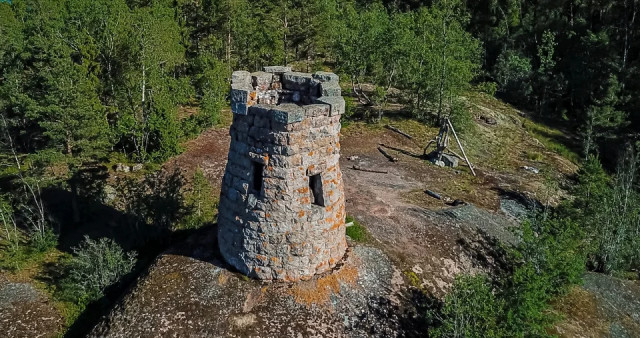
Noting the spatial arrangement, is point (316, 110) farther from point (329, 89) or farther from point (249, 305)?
point (249, 305)

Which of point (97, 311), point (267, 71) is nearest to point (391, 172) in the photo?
point (267, 71)

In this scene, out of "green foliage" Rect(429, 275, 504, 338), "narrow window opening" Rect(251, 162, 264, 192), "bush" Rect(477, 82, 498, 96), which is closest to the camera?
"green foliage" Rect(429, 275, 504, 338)

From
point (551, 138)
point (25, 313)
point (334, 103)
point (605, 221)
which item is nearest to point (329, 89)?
point (334, 103)

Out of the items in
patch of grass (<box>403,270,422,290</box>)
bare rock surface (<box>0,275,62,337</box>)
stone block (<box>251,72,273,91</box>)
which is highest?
stone block (<box>251,72,273,91</box>)

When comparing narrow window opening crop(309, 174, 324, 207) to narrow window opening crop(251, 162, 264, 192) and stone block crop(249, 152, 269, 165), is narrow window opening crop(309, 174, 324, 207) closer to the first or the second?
narrow window opening crop(251, 162, 264, 192)

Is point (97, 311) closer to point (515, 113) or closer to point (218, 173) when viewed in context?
point (218, 173)

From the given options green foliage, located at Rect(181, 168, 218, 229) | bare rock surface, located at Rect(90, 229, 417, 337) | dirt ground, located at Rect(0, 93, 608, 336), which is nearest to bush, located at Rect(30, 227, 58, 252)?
green foliage, located at Rect(181, 168, 218, 229)

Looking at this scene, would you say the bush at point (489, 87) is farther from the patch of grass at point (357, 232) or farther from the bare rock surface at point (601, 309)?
the patch of grass at point (357, 232)
